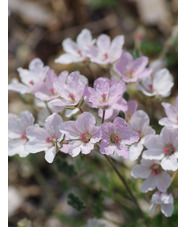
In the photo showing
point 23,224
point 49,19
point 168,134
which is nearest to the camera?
point 168,134

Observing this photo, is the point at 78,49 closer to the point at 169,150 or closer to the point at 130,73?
the point at 130,73

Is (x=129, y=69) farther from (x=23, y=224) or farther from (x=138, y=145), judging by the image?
(x=23, y=224)

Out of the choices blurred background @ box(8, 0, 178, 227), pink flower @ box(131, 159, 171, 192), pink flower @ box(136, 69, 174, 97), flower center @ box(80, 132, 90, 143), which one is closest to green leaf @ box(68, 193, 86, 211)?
blurred background @ box(8, 0, 178, 227)

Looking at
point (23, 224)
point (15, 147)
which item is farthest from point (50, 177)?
point (15, 147)

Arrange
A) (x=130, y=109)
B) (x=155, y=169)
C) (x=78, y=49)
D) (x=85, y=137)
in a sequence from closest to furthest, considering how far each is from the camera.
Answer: (x=85, y=137)
(x=155, y=169)
(x=130, y=109)
(x=78, y=49)

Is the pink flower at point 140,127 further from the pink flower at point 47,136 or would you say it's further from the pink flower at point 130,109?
the pink flower at point 47,136

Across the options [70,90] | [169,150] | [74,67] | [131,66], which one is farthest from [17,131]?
[74,67]
